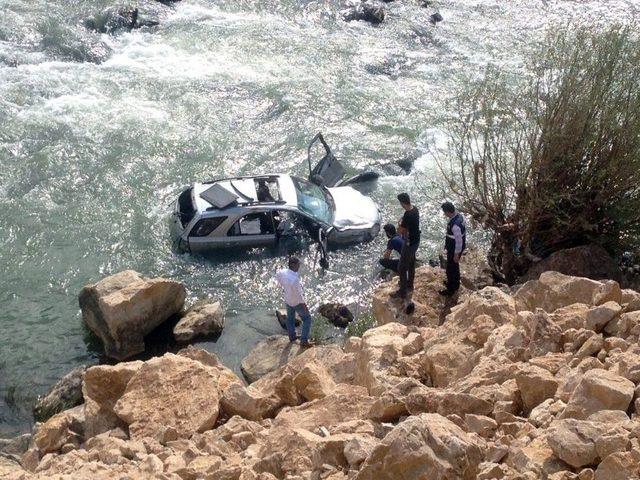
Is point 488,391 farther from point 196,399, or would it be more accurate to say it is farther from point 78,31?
point 78,31

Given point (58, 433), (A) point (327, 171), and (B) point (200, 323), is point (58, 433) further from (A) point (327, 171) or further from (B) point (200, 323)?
(A) point (327, 171)

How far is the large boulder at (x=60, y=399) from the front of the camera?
11.5 meters

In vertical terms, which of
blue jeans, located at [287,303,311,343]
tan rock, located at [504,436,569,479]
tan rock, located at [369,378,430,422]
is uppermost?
tan rock, located at [504,436,569,479]

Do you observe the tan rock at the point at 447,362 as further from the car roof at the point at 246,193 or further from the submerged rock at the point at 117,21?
the submerged rock at the point at 117,21

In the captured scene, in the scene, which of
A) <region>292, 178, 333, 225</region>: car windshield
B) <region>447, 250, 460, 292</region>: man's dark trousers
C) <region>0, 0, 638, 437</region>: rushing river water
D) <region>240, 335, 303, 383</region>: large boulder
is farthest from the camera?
<region>292, 178, 333, 225</region>: car windshield

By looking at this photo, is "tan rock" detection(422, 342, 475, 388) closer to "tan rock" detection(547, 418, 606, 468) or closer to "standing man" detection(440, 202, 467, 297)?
"tan rock" detection(547, 418, 606, 468)

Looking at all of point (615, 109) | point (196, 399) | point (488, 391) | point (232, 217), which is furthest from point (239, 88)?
point (488, 391)

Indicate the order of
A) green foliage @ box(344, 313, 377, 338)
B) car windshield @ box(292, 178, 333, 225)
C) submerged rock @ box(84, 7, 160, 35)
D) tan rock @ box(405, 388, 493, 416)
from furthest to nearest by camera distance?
submerged rock @ box(84, 7, 160, 35) → car windshield @ box(292, 178, 333, 225) → green foliage @ box(344, 313, 377, 338) → tan rock @ box(405, 388, 493, 416)

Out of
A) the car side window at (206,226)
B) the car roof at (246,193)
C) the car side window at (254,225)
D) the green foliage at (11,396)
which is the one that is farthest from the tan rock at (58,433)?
the car side window at (254,225)

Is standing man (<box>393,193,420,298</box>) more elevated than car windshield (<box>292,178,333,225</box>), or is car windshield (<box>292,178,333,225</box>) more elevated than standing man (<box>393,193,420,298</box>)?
standing man (<box>393,193,420,298</box>)

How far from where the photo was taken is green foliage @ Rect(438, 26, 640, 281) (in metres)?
12.6

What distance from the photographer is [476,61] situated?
74.7ft

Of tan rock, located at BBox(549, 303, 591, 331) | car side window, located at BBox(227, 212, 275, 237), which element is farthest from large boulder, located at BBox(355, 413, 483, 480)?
car side window, located at BBox(227, 212, 275, 237)

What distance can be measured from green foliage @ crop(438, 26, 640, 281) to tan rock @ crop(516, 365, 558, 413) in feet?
19.3
